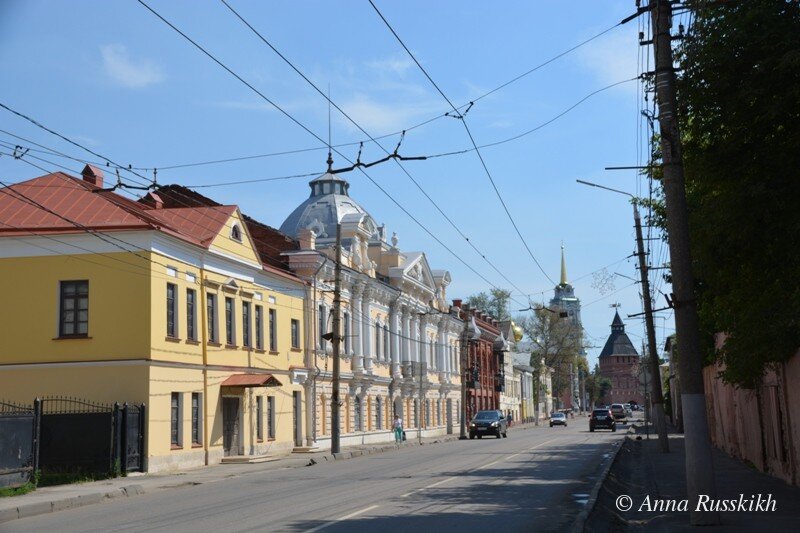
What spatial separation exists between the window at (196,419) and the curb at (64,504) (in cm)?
862

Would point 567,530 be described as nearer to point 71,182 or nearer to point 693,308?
point 693,308

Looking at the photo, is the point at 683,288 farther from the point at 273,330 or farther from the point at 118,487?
the point at 273,330

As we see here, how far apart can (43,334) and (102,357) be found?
2055 mm

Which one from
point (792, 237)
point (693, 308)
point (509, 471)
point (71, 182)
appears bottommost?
point (509, 471)

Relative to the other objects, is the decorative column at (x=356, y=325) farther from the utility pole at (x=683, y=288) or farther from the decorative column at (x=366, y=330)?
the utility pole at (x=683, y=288)

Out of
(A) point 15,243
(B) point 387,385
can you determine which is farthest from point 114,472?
(B) point 387,385

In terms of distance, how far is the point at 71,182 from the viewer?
32.7 metres

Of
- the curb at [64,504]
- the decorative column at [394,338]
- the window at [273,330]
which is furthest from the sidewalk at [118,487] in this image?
the decorative column at [394,338]

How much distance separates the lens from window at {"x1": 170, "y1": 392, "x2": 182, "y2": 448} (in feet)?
100

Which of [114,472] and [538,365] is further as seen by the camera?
[538,365]

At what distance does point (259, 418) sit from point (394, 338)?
21124mm

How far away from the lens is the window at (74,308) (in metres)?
29.4

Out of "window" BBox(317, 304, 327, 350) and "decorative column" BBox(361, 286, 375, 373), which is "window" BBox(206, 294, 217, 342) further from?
"decorative column" BBox(361, 286, 375, 373)

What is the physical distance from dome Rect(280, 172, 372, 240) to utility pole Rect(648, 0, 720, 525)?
44.8 metres
